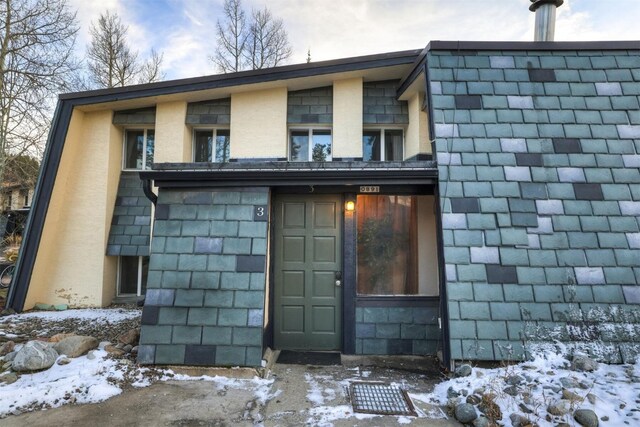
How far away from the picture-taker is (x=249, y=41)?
1341 centimetres

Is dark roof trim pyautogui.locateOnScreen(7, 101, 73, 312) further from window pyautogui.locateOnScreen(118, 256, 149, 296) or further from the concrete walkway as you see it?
the concrete walkway

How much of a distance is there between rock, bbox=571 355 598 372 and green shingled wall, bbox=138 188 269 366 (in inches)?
139

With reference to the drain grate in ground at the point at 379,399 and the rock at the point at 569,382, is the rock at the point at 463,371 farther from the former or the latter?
the rock at the point at 569,382

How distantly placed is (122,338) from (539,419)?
4961mm

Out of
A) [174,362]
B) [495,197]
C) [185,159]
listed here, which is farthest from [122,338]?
[495,197]

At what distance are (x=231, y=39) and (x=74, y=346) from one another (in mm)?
13079

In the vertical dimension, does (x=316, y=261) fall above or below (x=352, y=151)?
below

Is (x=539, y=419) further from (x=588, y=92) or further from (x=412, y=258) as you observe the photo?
(x=588, y=92)

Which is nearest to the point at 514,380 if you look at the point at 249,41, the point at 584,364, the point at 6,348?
the point at 584,364

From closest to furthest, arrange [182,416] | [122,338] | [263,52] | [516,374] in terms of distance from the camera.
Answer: [182,416] < [516,374] < [122,338] < [263,52]

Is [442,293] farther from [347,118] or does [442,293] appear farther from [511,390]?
[347,118]

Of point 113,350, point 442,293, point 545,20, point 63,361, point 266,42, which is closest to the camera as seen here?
point 63,361

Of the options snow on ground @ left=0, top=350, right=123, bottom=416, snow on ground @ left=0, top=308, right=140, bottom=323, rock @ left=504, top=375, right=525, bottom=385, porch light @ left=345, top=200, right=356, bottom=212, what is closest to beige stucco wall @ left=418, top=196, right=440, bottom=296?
porch light @ left=345, top=200, right=356, bottom=212

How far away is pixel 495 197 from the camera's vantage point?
4.09m
